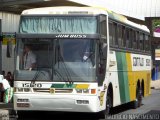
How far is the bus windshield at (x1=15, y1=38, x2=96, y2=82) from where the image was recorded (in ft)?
45.8

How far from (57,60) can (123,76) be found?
157 inches

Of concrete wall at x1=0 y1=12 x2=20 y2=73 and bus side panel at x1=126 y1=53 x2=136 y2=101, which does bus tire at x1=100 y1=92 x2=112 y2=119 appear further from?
Result: concrete wall at x1=0 y1=12 x2=20 y2=73

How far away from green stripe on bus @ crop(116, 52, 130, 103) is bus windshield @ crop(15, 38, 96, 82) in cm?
267

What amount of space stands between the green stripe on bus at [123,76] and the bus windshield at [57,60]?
8.75 ft

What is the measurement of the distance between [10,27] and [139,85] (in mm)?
10305

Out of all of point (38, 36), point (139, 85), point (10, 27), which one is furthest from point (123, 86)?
point (10, 27)

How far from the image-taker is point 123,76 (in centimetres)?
1748

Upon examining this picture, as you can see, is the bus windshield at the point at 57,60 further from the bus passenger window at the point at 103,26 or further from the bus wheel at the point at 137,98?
the bus wheel at the point at 137,98

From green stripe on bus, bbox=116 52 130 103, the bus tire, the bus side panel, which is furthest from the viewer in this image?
the bus side panel

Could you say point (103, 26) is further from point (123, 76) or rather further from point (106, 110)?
point (123, 76)

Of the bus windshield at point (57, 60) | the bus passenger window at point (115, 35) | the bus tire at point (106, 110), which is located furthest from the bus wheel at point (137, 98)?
the bus windshield at point (57, 60)

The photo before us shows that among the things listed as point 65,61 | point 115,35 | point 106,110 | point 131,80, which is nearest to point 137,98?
point 131,80

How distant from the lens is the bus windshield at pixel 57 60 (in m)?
14.0

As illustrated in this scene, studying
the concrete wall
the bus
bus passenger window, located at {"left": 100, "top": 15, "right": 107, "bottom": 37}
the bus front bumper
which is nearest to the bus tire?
the bus
